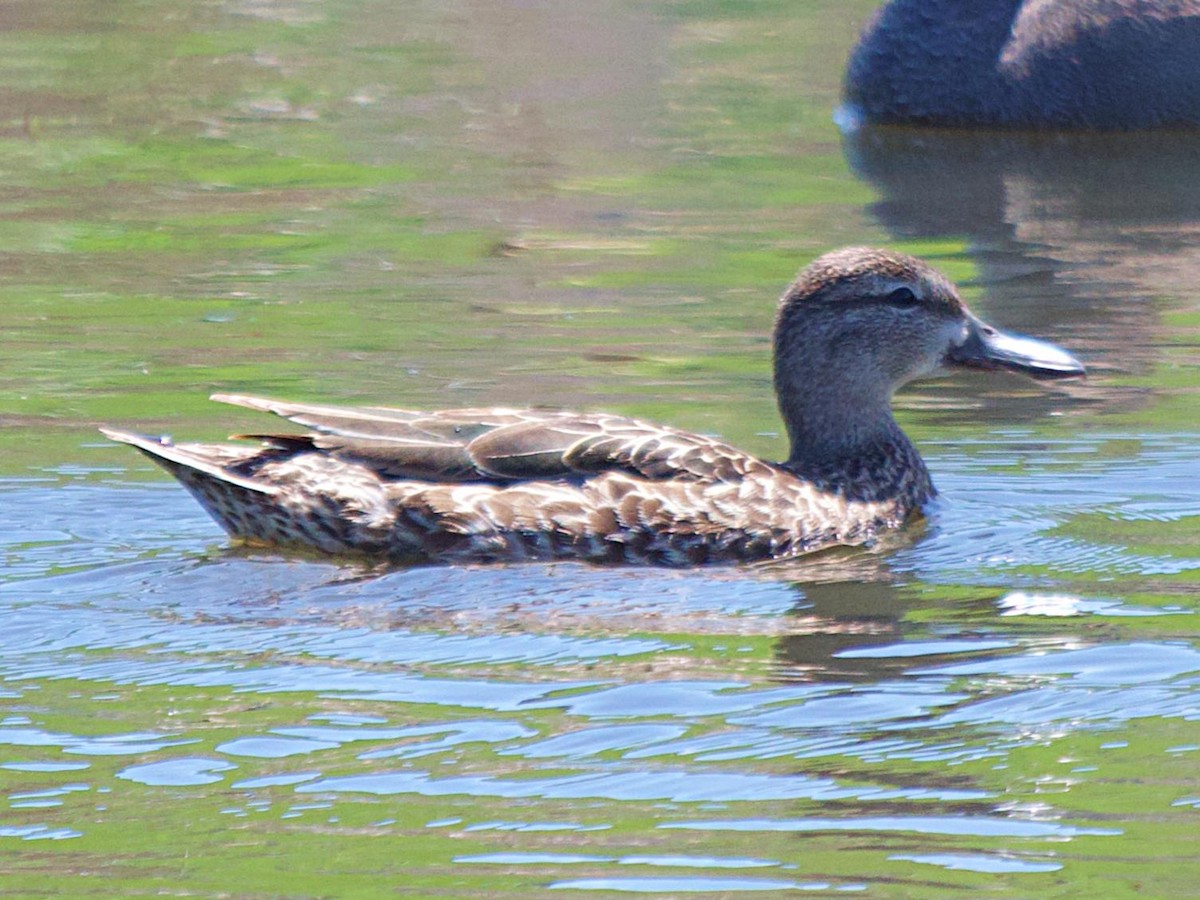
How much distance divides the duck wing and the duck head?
24.0 inches

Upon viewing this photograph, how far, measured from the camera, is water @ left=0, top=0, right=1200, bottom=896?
511 centimetres

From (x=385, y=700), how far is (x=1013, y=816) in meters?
1.67

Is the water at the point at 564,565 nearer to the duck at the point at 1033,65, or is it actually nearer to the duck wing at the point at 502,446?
the duck at the point at 1033,65

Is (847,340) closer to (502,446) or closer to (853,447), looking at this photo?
(853,447)

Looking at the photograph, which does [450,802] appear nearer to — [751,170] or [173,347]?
[173,347]

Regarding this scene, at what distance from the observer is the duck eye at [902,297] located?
816 centimetres

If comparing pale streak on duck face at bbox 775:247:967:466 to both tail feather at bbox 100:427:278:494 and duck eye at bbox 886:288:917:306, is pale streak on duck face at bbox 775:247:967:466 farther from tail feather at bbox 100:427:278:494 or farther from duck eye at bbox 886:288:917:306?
tail feather at bbox 100:427:278:494

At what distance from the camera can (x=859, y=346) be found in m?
8.14

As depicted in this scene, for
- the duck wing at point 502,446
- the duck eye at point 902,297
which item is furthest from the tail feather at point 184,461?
the duck eye at point 902,297

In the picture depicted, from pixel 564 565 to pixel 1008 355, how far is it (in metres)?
1.90

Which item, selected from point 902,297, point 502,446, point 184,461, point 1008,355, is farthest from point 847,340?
point 184,461

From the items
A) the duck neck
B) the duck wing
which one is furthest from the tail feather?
the duck neck

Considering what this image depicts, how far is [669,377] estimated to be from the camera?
368 inches

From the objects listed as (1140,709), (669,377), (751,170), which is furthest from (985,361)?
(751,170)
